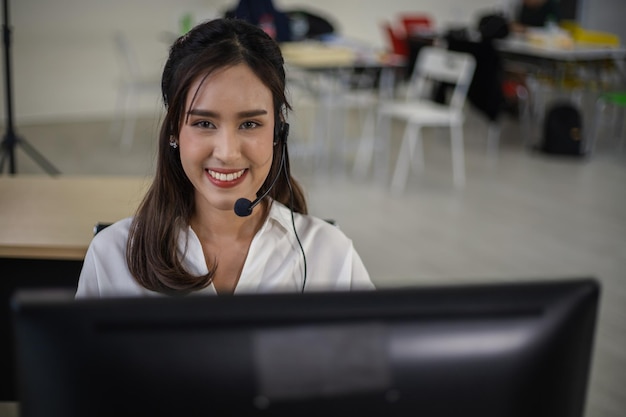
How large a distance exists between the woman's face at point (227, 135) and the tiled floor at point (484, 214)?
171cm

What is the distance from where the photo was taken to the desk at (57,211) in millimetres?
1822

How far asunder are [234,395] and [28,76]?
687cm

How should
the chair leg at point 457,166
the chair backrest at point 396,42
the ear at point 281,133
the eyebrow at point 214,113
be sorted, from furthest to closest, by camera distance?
→ the chair backrest at point 396,42
the chair leg at point 457,166
the ear at point 281,133
the eyebrow at point 214,113

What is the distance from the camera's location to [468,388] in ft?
2.19

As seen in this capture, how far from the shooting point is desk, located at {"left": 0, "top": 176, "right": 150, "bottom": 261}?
1.82 m

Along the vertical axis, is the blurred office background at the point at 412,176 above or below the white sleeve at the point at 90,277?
below

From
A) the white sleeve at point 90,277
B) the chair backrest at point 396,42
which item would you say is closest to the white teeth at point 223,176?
the white sleeve at point 90,277

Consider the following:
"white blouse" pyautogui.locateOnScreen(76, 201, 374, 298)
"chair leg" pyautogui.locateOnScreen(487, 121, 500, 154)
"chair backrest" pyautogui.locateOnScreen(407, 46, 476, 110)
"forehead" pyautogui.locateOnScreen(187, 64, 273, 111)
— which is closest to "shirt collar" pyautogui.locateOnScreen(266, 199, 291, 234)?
"white blouse" pyautogui.locateOnScreen(76, 201, 374, 298)

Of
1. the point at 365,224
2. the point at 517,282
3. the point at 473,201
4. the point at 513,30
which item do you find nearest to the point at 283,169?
the point at 517,282

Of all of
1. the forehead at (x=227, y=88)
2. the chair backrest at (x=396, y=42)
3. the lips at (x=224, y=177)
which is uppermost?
the forehead at (x=227, y=88)

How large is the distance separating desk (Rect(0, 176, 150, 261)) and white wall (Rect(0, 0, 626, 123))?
449cm

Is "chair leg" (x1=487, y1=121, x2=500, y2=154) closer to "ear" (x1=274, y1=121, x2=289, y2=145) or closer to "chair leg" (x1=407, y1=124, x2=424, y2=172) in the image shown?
"chair leg" (x1=407, y1=124, x2=424, y2=172)

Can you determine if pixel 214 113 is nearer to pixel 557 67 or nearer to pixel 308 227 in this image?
pixel 308 227

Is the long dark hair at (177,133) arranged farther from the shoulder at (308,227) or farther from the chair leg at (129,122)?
the chair leg at (129,122)
